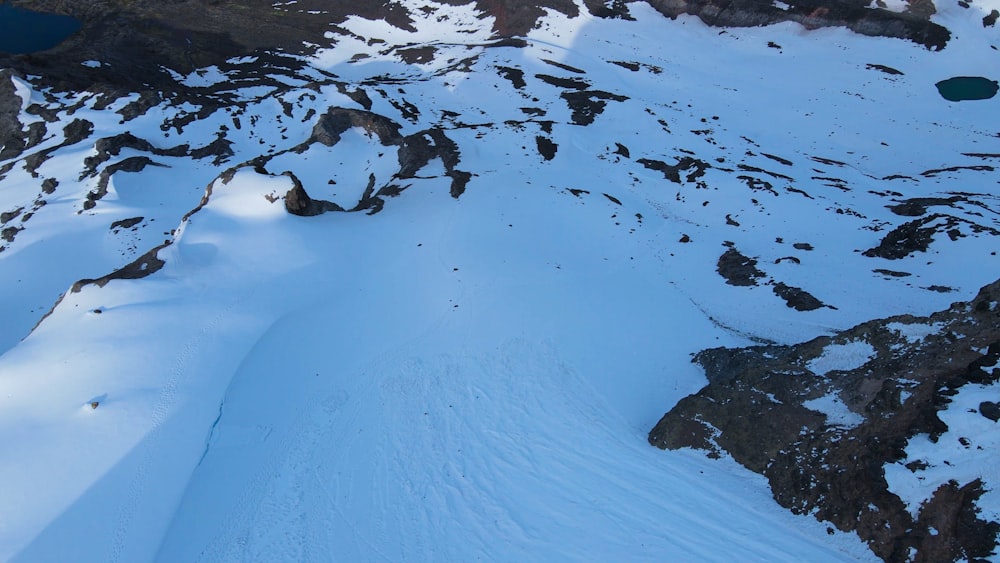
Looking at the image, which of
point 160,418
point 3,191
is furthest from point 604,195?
point 3,191

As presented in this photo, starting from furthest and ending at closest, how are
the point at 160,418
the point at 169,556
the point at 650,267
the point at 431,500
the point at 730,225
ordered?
the point at 730,225 < the point at 650,267 < the point at 160,418 < the point at 431,500 < the point at 169,556

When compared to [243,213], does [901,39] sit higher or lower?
higher

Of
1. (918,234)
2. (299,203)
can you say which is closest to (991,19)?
(918,234)

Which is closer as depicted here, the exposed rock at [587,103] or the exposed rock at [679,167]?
the exposed rock at [679,167]

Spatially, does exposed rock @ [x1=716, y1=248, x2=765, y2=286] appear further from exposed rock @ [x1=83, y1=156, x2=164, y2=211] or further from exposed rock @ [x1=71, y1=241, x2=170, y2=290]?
exposed rock @ [x1=83, y1=156, x2=164, y2=211]

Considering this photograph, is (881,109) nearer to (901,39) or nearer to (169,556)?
(901,39)

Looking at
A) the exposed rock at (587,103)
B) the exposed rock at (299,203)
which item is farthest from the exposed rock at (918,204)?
the exposed rock at (299,203)

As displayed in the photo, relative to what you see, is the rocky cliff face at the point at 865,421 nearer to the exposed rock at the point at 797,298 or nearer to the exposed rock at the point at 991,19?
the exposed rock at the point at 797,298

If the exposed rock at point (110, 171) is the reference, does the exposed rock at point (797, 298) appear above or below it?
above
